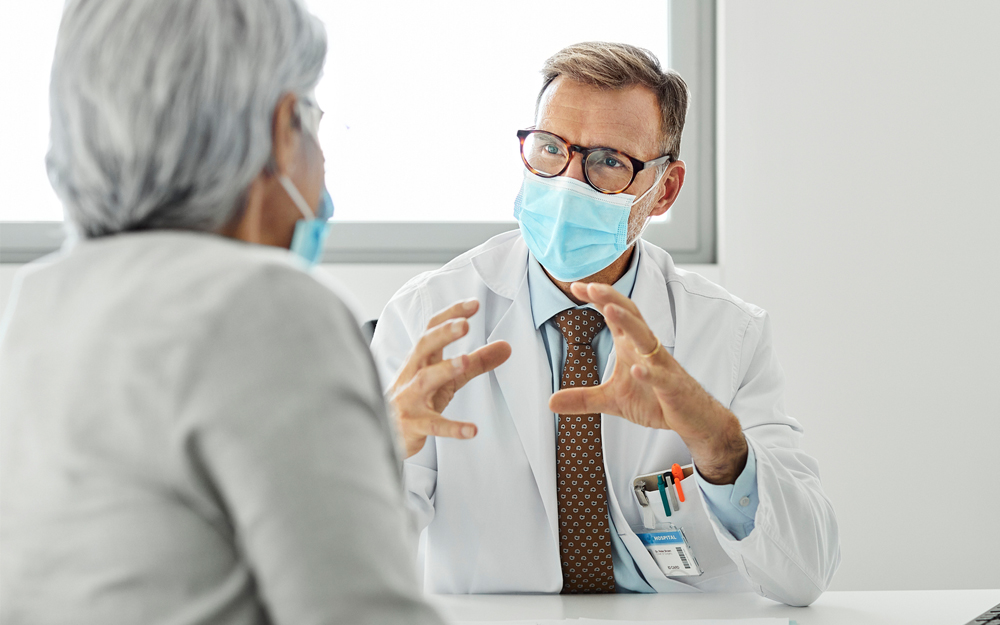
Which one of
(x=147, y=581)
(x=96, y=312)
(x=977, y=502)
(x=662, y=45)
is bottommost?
(x=977, y=502)

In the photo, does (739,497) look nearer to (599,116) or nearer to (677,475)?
(677,475)

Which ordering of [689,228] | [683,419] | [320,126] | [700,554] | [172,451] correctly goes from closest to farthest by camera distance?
[172,451] → [320,126] → [683,419] → [700,554] → [689,228]

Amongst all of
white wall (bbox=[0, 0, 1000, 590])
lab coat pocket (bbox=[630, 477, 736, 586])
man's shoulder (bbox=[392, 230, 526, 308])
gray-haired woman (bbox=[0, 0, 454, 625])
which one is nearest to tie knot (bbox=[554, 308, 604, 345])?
man's shoulder (bbox=[392, 230, 526, 308])

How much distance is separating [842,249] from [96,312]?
6.97 ft

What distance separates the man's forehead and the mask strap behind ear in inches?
39.2

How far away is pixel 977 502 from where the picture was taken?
2.26 metres

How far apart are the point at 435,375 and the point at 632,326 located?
303 mm

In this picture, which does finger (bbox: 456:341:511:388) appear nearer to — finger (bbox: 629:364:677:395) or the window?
finger (bbox: 629:364:677:395)

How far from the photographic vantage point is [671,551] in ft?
4.48

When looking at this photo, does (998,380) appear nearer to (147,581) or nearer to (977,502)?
(977,502)

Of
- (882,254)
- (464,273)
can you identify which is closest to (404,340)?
(464,273)

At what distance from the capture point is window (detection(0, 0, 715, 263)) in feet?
7.69

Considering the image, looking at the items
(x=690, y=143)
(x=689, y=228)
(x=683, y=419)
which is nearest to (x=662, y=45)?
(x=690, y=143)

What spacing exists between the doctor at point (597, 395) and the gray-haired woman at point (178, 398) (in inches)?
25.3
